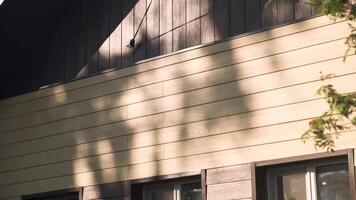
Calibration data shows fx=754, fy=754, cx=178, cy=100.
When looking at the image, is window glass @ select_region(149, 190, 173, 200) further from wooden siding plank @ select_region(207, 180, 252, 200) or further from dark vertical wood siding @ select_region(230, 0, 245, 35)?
dark vertical wood siding @ select_region(230, 0, 245, 35)

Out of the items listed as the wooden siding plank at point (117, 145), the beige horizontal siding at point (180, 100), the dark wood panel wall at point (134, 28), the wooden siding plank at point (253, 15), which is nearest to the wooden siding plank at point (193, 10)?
the dark wood panel wall at point (134, 28)

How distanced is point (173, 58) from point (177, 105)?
0.52 metres

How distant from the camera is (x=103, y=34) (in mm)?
8727

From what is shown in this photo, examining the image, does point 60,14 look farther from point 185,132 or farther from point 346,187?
point 346,187

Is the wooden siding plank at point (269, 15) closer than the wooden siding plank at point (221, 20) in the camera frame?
Yes

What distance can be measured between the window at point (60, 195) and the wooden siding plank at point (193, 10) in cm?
226

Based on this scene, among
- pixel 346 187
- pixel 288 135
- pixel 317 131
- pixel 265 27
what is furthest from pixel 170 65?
pixel 317 131

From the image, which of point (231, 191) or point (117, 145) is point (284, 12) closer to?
point (231, 191)

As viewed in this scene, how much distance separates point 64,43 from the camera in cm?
918

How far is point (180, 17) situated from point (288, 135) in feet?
6.60

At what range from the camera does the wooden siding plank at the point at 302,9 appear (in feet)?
22.1

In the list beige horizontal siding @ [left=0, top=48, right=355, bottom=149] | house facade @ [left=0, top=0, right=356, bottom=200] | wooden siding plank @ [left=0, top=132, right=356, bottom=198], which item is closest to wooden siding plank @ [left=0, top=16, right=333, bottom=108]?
house facade @ [left=0, top=0, right=356, bottom=200]

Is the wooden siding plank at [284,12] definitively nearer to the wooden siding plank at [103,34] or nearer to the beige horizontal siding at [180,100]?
the beige horizontal siding at [180,100]

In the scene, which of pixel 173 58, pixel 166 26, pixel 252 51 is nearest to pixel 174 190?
pixel 173 58
